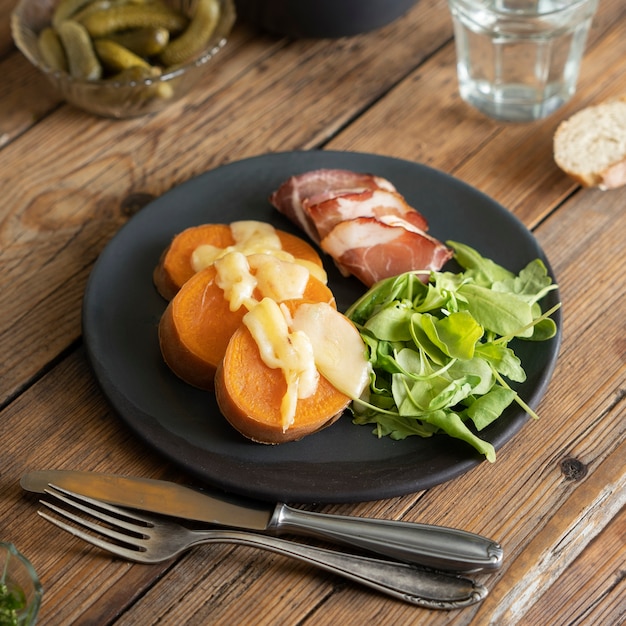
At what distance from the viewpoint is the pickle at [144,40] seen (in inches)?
99.8

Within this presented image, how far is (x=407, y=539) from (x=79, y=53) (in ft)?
5.59

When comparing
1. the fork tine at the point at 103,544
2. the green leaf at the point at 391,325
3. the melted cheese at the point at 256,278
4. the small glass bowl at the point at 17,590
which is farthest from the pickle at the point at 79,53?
the small glass bowl at the point at 17,590

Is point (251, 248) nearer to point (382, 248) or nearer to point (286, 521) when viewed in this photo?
point (382, 248)

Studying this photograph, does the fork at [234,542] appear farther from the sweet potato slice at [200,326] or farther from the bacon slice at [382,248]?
the bacon slice at [382,248]

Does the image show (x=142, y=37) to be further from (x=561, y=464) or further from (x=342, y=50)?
(x=561, y=464)

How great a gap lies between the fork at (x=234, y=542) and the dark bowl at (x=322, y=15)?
166cm

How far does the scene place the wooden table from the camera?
163 centimetres

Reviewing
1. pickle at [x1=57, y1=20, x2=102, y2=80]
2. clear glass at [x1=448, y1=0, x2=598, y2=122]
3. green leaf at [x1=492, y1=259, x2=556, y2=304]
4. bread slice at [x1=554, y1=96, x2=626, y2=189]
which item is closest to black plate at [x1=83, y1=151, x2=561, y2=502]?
green leaf at [x1=492, y1=259, x2=556, y2=304]

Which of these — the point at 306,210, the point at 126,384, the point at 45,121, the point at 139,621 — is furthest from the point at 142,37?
the point at 139,621

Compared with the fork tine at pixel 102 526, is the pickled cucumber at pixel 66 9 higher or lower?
higher

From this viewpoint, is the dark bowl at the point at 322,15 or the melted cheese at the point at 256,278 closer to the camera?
the melted cheese at the point at 256,278

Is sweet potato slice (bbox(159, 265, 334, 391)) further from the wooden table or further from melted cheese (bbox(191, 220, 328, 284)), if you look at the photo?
the wooden table

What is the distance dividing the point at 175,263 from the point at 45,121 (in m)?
0.93

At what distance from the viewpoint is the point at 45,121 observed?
2.62m
